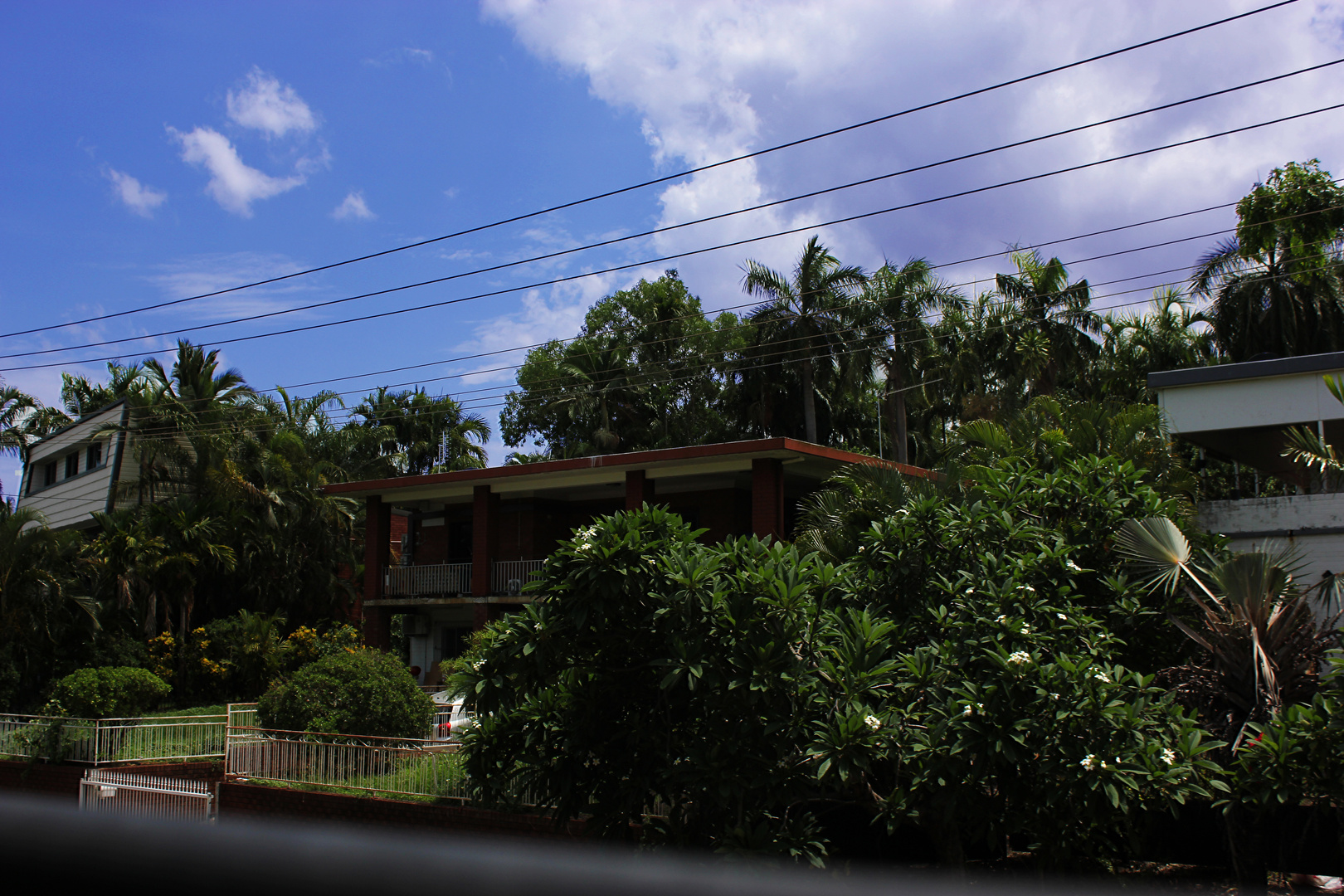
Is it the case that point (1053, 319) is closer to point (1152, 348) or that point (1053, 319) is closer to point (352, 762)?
point (1152, 348)

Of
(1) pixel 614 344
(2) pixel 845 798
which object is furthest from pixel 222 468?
(2) pixel 845 798

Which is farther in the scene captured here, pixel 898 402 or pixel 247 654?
pixel 898 402

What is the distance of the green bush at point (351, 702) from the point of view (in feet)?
53.8

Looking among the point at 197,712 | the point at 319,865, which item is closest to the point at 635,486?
the point at 197,712

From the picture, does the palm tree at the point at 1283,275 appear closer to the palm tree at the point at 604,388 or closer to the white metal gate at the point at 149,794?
the palm tree at the point at 604,388

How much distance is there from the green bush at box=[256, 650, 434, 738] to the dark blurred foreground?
1604 centimetres

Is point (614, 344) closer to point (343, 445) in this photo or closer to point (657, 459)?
point (343, 445)

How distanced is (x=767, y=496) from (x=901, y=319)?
18.9m

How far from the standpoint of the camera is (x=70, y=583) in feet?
79.6

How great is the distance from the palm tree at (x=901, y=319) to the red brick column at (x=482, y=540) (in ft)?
56.5

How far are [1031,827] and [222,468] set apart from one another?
82.2ft

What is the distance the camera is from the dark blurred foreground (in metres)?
0.96

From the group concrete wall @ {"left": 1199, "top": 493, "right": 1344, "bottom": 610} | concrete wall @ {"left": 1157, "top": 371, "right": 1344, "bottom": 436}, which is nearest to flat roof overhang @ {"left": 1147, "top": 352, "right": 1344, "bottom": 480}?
concrete wall @ {"left": 1157, "top": 371, "right": 1344, "bottom": 436}

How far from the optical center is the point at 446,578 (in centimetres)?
2542
